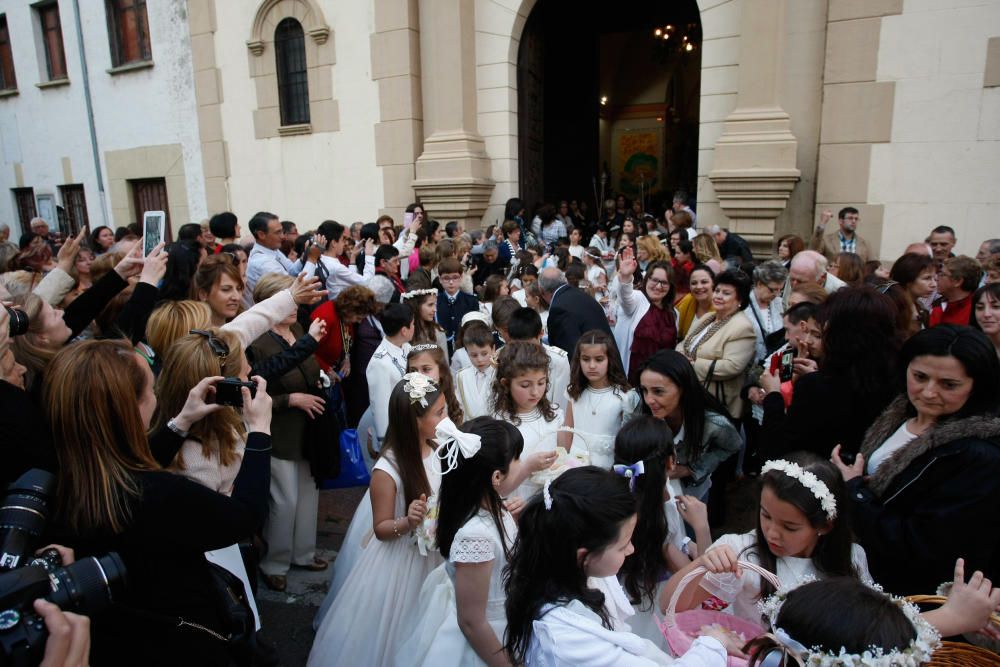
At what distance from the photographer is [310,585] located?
12.7ft

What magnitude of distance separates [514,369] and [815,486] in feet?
5.61

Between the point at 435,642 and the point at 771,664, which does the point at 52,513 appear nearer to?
the point at 435,642

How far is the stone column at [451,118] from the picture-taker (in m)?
9.41

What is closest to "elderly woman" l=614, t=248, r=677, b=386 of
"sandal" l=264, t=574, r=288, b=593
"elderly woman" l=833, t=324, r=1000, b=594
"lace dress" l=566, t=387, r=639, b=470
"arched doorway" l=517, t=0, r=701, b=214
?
"lace dress" l=566, t=387, r=639, b=470

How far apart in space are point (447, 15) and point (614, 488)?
9198 millimetres

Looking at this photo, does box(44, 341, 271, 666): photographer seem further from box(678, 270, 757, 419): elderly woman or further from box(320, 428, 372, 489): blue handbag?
box(678, 270, 757, 419): elderly woman

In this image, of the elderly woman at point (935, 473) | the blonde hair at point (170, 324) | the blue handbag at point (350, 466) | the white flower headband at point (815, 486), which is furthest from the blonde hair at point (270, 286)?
the elderly woman at point (935, 473)

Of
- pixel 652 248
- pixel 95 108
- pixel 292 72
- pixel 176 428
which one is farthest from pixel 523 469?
pixel 95 108

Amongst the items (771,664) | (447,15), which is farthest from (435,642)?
(447,15)

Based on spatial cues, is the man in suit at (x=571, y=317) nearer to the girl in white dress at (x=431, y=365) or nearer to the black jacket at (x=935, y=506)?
the girl in white dress at (x=431, y=365)

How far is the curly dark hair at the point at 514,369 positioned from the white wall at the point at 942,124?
20.3ft

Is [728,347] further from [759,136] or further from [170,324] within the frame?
[759,136]

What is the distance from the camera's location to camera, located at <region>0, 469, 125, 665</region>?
4.29ft

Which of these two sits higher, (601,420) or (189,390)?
(189,390)
